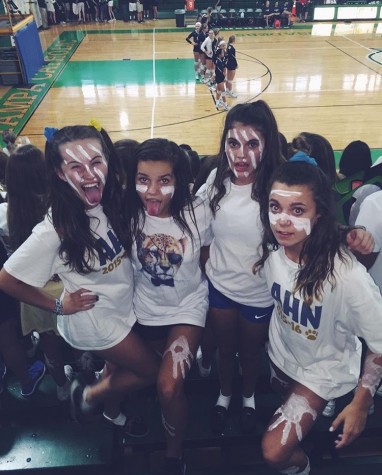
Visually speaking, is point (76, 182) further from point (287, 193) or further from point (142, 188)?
point (287, 193)

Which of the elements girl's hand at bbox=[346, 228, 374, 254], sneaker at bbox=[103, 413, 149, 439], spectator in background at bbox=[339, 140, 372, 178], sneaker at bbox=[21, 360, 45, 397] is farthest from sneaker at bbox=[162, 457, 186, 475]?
spectator in background at bbox=[339, 140, 372, 178]

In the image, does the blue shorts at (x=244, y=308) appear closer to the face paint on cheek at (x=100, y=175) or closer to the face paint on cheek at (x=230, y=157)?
the face paint on cheek at (x=230, y=157)

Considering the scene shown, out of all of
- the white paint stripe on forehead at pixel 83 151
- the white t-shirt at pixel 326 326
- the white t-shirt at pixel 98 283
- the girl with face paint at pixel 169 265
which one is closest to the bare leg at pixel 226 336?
the girl with face paint at pixel 169 265

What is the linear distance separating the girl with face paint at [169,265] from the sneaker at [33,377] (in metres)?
1.03

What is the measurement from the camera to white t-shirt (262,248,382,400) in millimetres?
1706

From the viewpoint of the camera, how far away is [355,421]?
1.81 metres

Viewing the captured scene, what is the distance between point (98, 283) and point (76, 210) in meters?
0.38

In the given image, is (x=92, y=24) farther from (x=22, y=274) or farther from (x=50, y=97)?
(x=22, y=274)

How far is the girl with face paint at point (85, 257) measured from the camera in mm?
1890

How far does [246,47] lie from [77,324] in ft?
50.4

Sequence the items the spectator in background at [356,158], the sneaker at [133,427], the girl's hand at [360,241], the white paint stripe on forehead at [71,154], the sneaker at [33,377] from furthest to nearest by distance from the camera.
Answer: the spectator in background at [356,158] → the sneaker at [33,377] → the sneaker at [133,427] → the white paint stripe on forehead at [71,154] → the girl's hand at [360,241]

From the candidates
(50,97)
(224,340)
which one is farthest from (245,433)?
(50,97)

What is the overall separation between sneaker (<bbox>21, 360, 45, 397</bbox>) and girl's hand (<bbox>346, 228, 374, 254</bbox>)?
2.20 metres

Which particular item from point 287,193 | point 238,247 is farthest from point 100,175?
point 287,193
